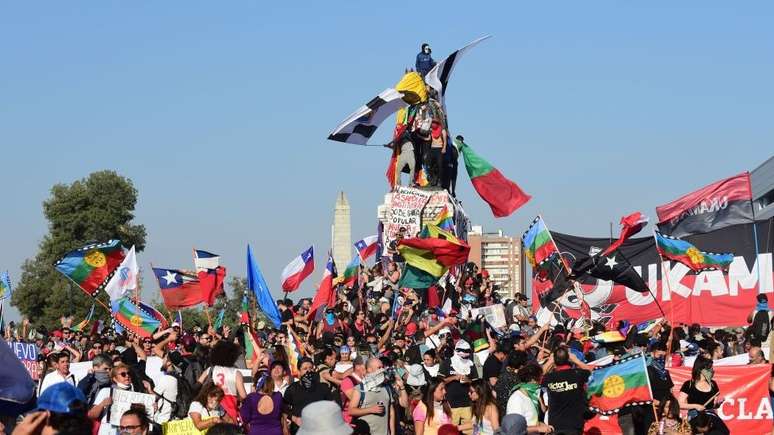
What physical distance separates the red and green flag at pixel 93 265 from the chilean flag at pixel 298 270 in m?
3.02

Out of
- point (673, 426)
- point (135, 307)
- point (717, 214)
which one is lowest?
point (673, 426)

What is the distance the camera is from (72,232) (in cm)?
6116

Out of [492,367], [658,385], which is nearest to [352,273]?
[492,367]

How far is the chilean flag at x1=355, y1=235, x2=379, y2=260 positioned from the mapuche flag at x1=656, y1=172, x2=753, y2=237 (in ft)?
35.3

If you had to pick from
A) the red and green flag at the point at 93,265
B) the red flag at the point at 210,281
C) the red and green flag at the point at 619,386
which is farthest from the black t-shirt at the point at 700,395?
the red and green flag at the point at 93,265

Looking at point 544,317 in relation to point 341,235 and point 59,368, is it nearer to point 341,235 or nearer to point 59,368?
point 59,368

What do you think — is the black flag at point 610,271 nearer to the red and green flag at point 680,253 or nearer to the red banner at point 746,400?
the red and green flag at point 680,253

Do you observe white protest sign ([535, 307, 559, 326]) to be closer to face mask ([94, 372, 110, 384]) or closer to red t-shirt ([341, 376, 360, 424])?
red t-shirt ([341, 376, 360, 424])

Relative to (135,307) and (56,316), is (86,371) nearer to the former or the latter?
(135,307)

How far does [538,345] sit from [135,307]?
6975 millimetres

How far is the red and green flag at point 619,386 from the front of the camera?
13125mm

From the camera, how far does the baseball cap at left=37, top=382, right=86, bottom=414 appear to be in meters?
6.90

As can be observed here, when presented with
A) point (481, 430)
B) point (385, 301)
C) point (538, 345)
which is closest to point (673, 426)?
point (481, 430)

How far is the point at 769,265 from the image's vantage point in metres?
26.7
